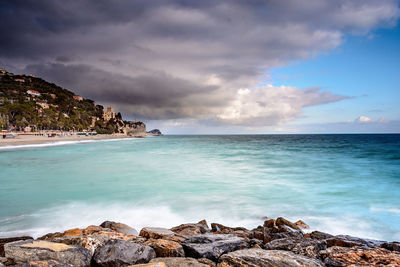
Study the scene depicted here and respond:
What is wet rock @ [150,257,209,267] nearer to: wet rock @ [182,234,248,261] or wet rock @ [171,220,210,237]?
wet rock @ [182,234,248,261]

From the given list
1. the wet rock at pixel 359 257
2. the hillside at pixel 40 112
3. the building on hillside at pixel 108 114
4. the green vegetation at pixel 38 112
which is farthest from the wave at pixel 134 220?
the building on hillside at pixel 108 114

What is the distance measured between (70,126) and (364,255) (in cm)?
11174

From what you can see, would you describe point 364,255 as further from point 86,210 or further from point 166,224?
point 86,210

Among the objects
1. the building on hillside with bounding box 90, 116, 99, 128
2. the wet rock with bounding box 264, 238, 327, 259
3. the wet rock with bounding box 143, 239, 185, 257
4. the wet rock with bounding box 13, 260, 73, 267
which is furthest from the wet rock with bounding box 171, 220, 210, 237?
the building on hillside with bounding box 90, 116, 99, 128

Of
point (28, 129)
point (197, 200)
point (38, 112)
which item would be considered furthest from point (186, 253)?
point (38, 112)

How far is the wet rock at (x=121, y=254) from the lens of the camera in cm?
305

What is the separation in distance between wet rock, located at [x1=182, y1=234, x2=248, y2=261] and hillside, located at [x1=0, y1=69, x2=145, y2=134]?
266ft

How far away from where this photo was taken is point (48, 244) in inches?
125

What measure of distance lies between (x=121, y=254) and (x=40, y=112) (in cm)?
10707

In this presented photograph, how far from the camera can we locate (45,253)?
302 centimetres

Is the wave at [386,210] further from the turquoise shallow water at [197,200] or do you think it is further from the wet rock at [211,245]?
the wet rock at [211,245]

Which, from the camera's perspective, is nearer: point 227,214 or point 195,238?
point 195,238

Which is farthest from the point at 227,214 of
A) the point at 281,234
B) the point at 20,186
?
the point at 20,186

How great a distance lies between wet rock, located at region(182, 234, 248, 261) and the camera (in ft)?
11.3
